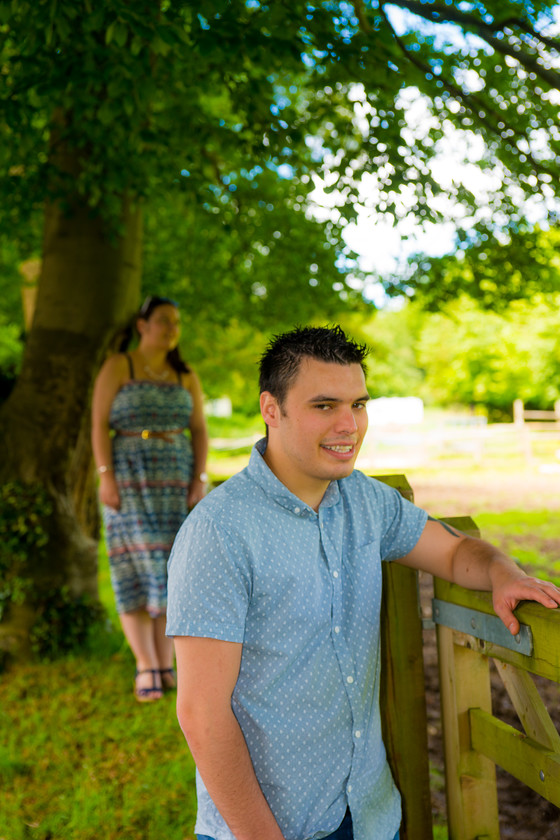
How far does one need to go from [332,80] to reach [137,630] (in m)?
3.26

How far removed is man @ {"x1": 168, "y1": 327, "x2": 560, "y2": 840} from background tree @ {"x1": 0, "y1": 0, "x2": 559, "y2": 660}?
1547 mm

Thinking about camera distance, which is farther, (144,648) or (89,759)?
(144,648)

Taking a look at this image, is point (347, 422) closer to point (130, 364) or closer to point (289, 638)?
point (289, 638)

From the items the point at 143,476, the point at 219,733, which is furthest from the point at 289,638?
the point at 143,476

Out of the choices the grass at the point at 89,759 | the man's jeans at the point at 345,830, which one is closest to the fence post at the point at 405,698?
the man's jeans at the point at 345,830

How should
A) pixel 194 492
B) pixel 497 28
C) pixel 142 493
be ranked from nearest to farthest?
pixel 497 28, pixel 142 493, pixel 194 492

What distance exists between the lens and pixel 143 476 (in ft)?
14.0

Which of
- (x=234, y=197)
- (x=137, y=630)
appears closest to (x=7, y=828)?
(x=137, y=630)

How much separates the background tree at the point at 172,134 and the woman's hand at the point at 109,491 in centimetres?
97

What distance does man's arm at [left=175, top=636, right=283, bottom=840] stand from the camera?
168 centimetres


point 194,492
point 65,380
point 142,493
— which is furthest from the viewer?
point 65,380

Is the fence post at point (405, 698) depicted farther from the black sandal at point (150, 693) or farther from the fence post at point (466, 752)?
the black sandal at point (150, 693)

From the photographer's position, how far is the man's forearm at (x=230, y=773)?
1676mm

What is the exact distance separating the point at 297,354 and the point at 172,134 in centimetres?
352
